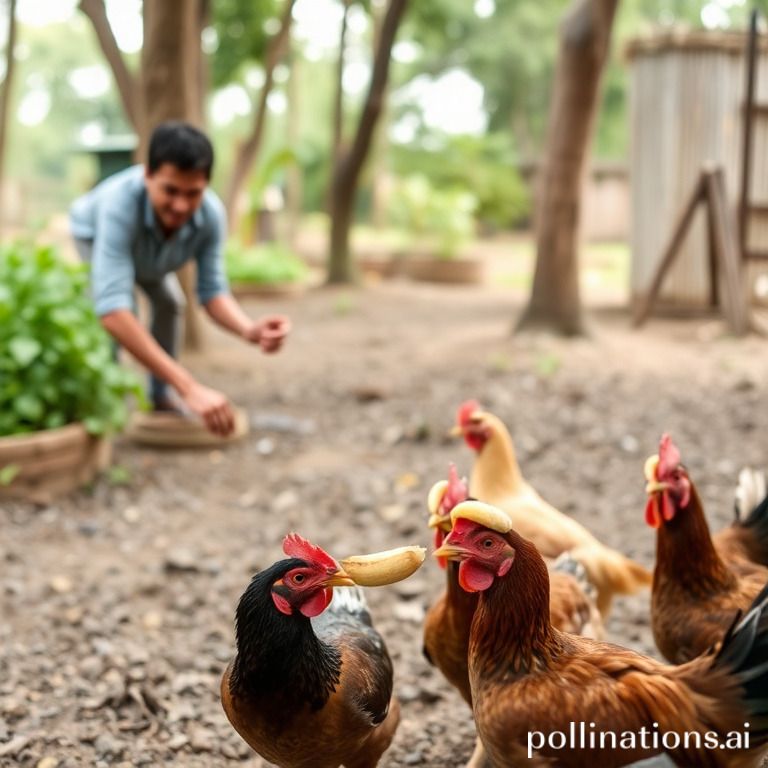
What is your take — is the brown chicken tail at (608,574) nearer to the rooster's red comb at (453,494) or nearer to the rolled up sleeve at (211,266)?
the rooster's red comb at (453,494)

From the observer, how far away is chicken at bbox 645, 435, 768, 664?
8.41 feet

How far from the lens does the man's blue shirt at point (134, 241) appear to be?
415cm

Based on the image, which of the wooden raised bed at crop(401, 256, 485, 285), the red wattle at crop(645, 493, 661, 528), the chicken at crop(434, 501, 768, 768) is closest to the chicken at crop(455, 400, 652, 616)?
the red wattle at crop(645, 493, 661, 528)

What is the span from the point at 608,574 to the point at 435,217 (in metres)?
14.2

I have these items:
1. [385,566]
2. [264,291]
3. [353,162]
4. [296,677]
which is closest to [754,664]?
[385,566]

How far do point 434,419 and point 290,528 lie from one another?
6.25 ft

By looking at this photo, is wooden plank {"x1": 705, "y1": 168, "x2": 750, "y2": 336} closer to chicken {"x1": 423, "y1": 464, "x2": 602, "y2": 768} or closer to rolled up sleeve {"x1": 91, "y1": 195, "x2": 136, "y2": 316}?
rolled up sleeve {"x1": 91, "y1": 195, "x2": 136, "y2": 316}

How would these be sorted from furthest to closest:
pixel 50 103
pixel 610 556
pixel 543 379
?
pixel 50 103 < pixel 543 379 < pixel 610 556

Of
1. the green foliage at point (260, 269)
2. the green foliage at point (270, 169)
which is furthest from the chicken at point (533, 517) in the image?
the green foliage at point (270, 169)

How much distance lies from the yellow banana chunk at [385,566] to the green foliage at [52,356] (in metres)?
3.06

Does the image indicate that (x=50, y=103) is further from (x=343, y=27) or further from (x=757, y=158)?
(x=757, y=158)

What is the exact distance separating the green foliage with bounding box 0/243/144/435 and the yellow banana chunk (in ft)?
10.0

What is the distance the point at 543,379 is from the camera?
699cm

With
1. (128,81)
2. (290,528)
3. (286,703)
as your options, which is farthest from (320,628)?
(128,81)
